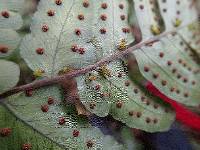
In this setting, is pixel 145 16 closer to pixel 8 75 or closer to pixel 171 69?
pixel 171 69

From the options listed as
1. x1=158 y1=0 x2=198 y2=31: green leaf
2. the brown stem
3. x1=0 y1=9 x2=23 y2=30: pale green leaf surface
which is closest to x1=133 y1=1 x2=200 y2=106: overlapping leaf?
x1=158 y1=0 x2=198 y2=31: green leaf

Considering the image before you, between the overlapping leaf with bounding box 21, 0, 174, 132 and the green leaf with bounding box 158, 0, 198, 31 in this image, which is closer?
the overlapping leaf with bounding box 21, 0, 174, 132

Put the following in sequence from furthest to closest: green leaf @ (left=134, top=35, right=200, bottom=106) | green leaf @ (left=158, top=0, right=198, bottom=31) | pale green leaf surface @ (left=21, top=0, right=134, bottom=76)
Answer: green leaf @ (left=158, top=0, right=198, bottom=31), green leaf @ (left=134, top=35, right=200, bottom=106), pale green leaf surface @ (left=21, top=0, right=134, bottom=76)

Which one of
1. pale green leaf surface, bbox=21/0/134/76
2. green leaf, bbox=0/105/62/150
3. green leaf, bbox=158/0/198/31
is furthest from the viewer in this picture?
green leaf, bbox=158/0/198/31

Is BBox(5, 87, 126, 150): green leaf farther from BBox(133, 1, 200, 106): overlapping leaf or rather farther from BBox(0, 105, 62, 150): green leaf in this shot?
BBox(133, 1, 200, 106): overlapping leaf

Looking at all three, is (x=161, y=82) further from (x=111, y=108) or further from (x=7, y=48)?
(x=7, y=48)

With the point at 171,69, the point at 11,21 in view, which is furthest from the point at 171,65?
the point at 11,21
